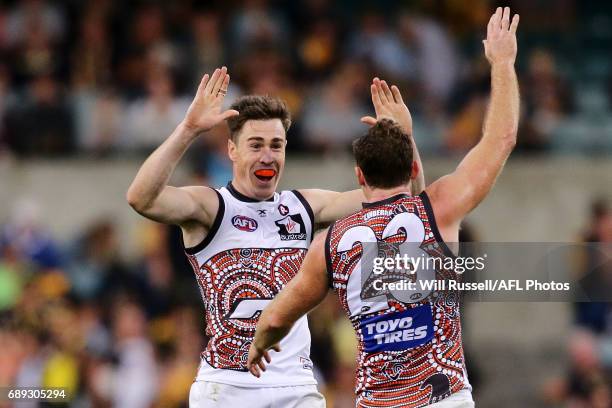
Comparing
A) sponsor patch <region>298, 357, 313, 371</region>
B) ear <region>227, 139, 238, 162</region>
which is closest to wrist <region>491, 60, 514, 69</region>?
ear <region>227, 139, 238, 162</region>

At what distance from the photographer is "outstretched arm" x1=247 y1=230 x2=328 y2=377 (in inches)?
261

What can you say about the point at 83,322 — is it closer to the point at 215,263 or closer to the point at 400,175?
the point at 215,263

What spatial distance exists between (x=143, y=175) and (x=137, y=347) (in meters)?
5.45

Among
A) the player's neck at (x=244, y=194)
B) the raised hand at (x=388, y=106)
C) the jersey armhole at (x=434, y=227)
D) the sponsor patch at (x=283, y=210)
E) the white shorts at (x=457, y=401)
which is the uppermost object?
the raised hand at (x=388, y=106)

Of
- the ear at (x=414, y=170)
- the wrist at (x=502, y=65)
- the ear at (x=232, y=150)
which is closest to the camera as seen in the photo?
the wrist at (x=502, y=65)

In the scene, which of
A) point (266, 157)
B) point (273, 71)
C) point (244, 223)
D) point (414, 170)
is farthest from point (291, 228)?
point (273, 71)

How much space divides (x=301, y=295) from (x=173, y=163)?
1335mm

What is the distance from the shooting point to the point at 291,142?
14523 millimetres

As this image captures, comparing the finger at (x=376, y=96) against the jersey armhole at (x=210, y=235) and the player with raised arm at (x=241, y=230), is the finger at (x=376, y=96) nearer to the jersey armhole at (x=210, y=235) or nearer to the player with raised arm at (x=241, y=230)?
the player with raised arm at (x=241, y=230)

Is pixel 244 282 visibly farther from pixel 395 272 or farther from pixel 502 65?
pixel 502 65

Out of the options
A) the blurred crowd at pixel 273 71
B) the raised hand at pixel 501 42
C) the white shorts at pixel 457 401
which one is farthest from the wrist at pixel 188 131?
the blurred crowd at pixel 273 71

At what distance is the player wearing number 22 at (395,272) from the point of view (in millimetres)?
6586

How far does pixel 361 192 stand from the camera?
26.8 ft

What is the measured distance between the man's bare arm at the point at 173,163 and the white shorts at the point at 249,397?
101cm
